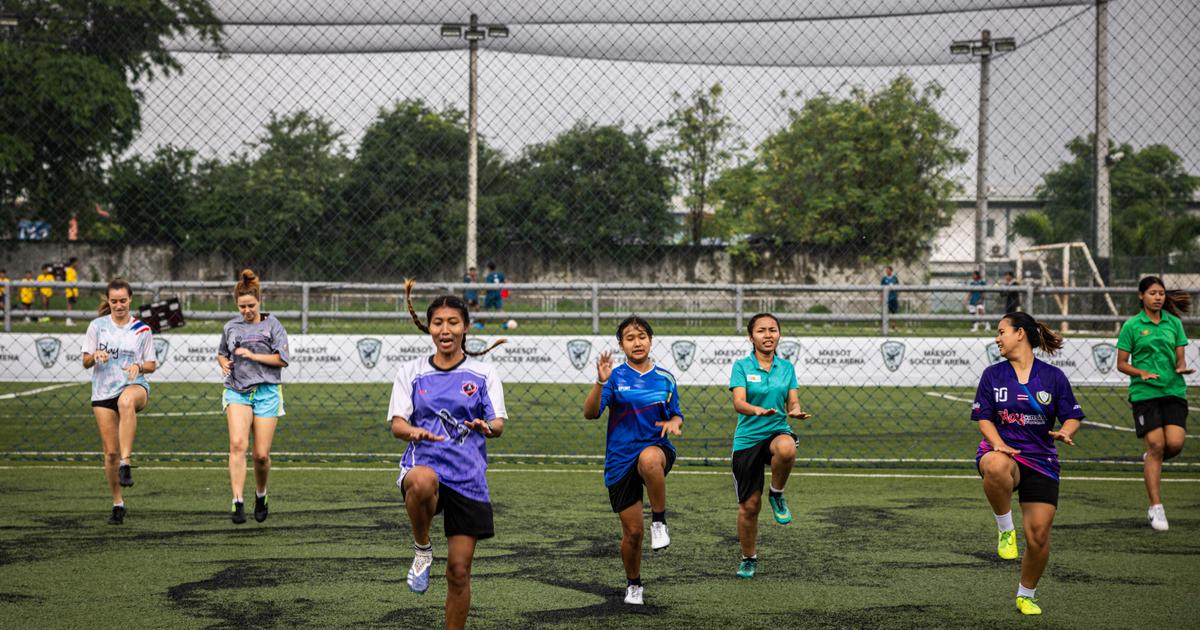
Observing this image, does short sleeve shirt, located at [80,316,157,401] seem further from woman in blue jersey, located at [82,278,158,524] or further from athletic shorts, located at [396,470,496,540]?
athletic shorts, located at [396,470,496,540]

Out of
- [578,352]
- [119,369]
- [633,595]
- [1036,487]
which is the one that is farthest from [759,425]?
[578,352]

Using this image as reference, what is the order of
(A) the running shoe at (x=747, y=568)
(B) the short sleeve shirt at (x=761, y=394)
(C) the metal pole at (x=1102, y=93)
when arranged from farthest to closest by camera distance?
(C) the metal pole at (x=1102, y=93)
(B) the short sleeve shirt at (x=761, y=394)
(A) the running shoe at (x=747, y=568)

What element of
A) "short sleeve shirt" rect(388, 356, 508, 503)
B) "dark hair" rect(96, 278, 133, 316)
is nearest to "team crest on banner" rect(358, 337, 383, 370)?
"dark hair" rect(96, 278, 133, 316)

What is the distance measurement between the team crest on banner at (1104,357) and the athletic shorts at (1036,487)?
321 inches

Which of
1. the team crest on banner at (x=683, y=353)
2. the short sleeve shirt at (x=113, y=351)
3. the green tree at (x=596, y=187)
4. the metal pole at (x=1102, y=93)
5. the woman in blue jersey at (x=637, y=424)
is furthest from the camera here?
the team crest on banner at (x=683, y=353)

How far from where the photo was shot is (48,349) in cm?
1424

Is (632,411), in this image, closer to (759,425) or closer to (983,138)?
(759,425)

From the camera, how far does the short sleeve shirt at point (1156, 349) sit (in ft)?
29.9

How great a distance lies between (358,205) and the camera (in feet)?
37.5

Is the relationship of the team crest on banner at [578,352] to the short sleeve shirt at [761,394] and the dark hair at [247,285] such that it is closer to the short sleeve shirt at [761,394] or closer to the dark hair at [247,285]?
the dark hair at [247,285]

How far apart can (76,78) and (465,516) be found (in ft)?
28.1

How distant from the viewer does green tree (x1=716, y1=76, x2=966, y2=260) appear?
1249 cm

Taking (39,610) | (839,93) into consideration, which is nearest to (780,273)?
(839,93)

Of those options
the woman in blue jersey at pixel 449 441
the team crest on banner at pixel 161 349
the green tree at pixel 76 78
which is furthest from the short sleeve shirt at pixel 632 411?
the team crest on banner at pixel 161 349
